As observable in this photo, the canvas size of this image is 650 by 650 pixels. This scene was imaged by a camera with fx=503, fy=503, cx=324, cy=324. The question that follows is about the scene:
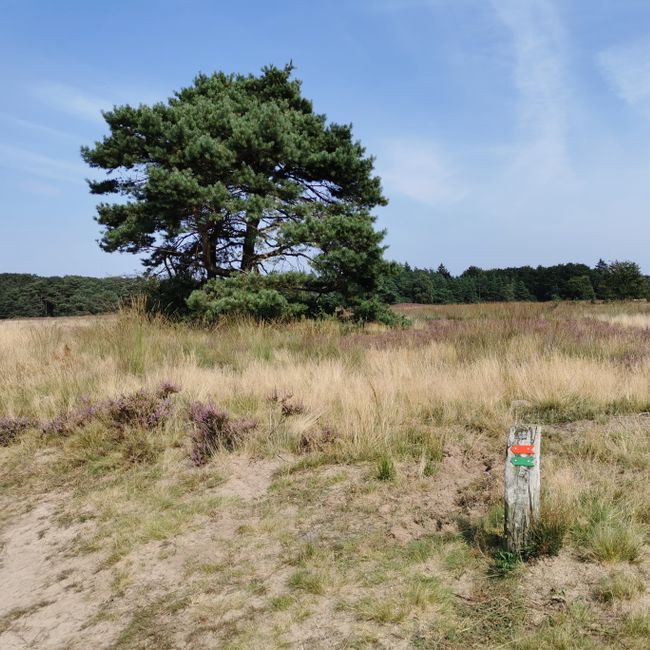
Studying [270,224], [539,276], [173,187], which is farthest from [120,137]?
[539,276]

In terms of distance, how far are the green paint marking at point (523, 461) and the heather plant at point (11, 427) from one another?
5490 millimetres

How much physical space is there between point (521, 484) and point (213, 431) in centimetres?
326

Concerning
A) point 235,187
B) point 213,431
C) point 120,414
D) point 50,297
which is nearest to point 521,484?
point 213,431

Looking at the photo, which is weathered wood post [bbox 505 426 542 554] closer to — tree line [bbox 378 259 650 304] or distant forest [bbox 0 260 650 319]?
distant forest [bbox 0 260 650 319]

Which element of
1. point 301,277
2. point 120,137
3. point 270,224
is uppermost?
point 120,137

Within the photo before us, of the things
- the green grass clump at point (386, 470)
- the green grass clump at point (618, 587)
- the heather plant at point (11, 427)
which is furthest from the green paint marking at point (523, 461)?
the heather plant at point (11, 427)

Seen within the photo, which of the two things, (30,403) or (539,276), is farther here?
(539,276)

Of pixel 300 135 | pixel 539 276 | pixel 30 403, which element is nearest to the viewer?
pixel 30 403

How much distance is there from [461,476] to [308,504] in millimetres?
1239

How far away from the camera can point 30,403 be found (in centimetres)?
668

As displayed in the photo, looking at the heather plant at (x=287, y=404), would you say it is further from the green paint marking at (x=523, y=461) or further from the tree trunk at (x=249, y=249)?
the tree trunk at (x=249, y=249)

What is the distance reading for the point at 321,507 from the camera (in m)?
3.76

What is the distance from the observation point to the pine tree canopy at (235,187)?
13.4 meters

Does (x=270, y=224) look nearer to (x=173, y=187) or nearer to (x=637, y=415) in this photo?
(x=173, y=187)
